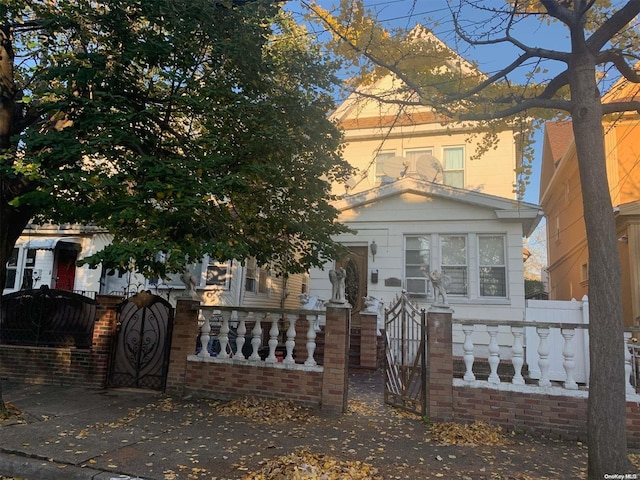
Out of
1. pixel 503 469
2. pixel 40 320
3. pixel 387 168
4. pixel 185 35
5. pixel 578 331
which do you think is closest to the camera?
pixel 503 469

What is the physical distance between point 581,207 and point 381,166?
6759mm

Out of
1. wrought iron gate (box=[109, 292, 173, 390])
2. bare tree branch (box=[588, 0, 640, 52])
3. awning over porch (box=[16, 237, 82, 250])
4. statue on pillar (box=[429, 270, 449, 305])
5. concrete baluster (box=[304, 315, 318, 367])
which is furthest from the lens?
awning over porch (box=[16, 237, 82, 250])

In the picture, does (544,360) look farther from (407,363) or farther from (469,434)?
(407,363)

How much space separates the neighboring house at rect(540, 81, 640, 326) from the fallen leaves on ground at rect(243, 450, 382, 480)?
548cm

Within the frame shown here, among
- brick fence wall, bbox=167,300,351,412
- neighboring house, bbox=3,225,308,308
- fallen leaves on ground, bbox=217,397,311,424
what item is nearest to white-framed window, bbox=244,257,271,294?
neighboring house, bbox=3,225,308,308

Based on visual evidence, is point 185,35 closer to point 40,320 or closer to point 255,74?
point 255,74

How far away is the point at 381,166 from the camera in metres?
14.0

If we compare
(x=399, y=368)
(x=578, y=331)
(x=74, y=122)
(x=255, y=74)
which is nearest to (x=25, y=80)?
(x=74, y=122)

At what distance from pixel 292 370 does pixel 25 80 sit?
6.97 meters

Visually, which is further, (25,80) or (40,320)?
(40,320)

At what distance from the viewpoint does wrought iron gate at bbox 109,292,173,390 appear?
24.2 feet

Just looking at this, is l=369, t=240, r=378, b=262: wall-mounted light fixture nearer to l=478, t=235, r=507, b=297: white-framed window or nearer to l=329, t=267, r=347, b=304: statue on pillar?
l=478, t=235, r=507, b=297: white-framed window

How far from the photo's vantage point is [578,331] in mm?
7215

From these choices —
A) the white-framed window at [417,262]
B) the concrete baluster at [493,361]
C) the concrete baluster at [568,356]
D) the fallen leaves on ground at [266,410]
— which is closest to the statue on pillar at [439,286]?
the concrete baluster at [493,361]
